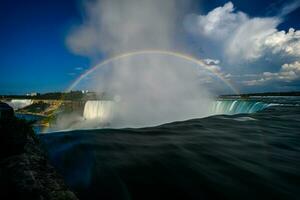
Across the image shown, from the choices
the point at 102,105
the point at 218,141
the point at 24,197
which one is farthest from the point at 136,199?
the point at 102,105

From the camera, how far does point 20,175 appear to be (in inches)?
107

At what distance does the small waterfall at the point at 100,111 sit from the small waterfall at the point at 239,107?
24.2 metres

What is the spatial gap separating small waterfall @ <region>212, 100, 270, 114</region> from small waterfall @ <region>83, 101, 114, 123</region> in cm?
2425

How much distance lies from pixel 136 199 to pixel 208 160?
298 cm

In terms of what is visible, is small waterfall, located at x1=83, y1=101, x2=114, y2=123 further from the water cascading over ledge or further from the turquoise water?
the turquoise water

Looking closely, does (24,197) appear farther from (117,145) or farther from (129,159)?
(117,145)

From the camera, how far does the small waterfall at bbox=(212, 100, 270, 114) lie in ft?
Answer: 83.8

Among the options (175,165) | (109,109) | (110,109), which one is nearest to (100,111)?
(109,109)

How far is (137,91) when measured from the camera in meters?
46.4

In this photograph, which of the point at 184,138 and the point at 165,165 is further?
the point at 184,138

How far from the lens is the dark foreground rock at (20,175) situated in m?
2.33

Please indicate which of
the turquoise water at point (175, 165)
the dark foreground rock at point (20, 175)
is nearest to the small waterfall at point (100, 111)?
the turquoise water at point (175, 165)

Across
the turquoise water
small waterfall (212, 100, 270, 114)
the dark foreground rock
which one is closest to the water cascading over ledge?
small waterfall (212, 100, 270, 114)

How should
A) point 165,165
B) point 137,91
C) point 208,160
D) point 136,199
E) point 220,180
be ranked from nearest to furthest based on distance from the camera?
point 136,199 → point 220,180 → point 165,165 → point 208,160 → point 137,91
